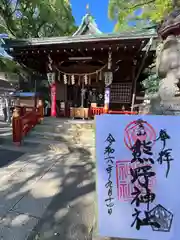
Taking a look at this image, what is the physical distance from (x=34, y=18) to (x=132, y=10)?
722cm

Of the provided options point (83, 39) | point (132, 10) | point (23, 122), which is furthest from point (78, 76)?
point (132, 10)

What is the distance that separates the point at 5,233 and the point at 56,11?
15.6 m

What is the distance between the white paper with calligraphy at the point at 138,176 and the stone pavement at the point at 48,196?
2.41 ft

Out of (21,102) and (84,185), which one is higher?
(21,102)

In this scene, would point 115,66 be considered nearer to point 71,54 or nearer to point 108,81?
point 108,81

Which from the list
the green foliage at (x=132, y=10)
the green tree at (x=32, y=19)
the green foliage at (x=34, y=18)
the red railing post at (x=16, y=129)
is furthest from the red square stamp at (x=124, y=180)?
the green foliage at (x=34, y=18)

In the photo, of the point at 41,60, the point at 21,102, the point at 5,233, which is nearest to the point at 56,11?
the point at 41,60

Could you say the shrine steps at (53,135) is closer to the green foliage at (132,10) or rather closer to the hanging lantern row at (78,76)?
the hanging lantern row at (78,76)

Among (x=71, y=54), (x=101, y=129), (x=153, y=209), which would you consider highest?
(x=71, y=54)

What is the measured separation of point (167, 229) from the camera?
68.0 inches

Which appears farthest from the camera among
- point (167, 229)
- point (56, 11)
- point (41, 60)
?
point (56, 11)

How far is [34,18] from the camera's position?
13.9 meters

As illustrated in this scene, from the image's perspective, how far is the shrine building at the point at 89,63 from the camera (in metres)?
7.29

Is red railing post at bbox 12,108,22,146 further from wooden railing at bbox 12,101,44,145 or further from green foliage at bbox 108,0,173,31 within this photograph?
green foliage at bbox 108,0,173,31
